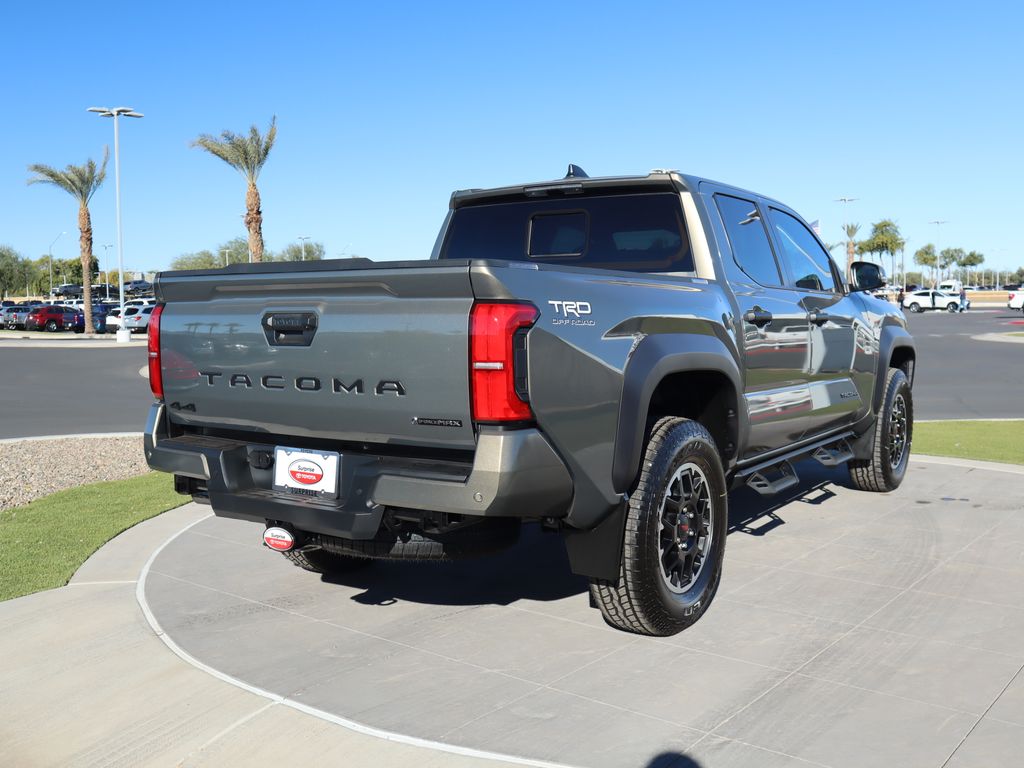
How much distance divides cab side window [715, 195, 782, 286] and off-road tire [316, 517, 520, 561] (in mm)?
2262

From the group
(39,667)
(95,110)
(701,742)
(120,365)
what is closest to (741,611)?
(701,742)

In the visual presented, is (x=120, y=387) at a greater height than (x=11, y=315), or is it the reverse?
(x=11, y=315)

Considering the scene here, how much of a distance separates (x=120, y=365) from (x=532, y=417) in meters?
22.2

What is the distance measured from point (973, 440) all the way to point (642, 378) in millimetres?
7549

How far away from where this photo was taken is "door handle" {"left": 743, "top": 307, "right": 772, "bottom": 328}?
16.1 feet

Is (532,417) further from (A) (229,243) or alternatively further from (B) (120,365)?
(A) (229,243)

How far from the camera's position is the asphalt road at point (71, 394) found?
474 inches

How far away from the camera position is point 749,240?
537 cm

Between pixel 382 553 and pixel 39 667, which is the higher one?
pixel 382 553

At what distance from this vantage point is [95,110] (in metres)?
39.1

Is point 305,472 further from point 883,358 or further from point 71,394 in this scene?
point 71,394

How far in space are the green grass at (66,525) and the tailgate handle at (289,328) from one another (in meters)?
2.30

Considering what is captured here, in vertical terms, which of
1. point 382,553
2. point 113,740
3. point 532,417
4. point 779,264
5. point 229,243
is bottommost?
point 113,740

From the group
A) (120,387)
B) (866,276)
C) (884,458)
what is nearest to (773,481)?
(866,276)
